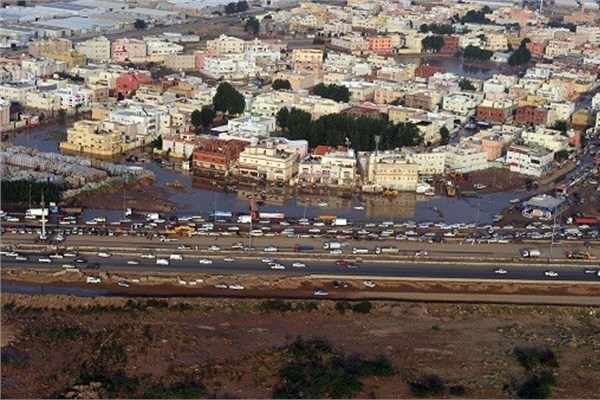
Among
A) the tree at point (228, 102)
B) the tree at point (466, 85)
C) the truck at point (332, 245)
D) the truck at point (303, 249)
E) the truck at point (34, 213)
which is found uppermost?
the tree at point (466, 85)

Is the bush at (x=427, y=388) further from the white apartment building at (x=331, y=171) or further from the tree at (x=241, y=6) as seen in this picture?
the tree at (x=241, y=6)

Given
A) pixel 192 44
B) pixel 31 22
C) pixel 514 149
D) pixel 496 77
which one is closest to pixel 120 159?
pixel 514 149

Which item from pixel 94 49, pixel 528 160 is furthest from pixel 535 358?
pixel 94 49

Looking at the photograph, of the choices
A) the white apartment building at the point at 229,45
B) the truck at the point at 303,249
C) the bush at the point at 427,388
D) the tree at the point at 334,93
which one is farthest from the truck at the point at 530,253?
the white apartment building at the point at 229,45

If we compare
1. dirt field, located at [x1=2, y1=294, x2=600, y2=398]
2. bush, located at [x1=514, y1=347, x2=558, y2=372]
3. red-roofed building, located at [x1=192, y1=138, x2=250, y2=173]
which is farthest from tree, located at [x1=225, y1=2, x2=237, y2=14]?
bush, located at [x1=514, y1=347, x2=558, y2=372]

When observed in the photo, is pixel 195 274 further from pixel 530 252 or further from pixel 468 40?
pixel 468 40
